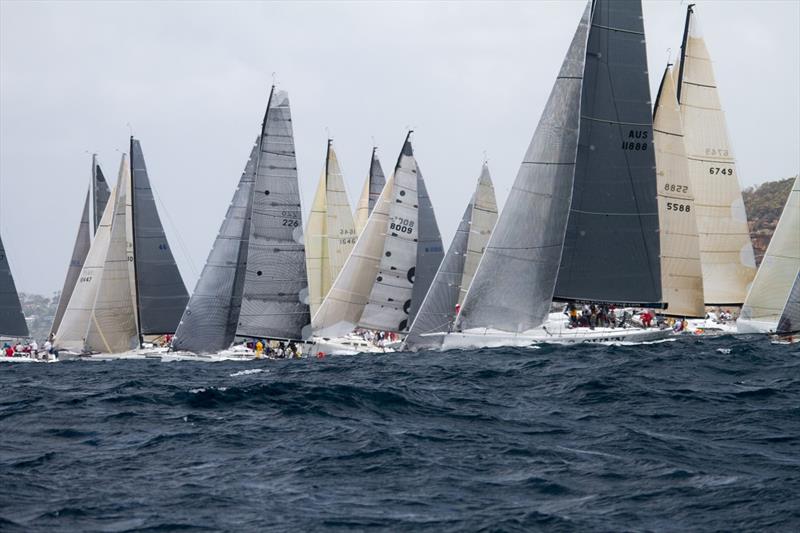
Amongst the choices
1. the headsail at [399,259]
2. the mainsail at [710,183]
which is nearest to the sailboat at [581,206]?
the mainsail at [710,183]

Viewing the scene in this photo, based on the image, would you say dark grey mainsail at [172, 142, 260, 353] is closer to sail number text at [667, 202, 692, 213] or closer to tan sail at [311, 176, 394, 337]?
tan sail at [311, 176, 394, 337]

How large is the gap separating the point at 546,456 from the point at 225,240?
2885 centimetres

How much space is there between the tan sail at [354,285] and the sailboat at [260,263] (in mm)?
4149

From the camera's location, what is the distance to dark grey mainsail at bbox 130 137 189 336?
48.5m

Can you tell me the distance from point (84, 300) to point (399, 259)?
14.1 metres

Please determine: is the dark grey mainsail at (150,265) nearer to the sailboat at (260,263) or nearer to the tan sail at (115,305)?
the tan sail at (115,305)

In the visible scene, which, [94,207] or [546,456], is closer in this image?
[546,456]

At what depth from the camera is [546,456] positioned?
16969 mm

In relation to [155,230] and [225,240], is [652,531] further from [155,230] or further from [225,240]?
[155,230]

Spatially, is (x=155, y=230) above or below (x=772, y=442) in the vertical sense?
above

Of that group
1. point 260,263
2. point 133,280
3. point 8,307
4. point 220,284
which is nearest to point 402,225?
point 260,263

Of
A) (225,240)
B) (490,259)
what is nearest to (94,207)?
(225,240)

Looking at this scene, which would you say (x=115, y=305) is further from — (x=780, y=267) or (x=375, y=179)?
(x=780, y=267)

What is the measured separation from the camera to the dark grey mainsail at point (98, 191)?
58531 millimetres
